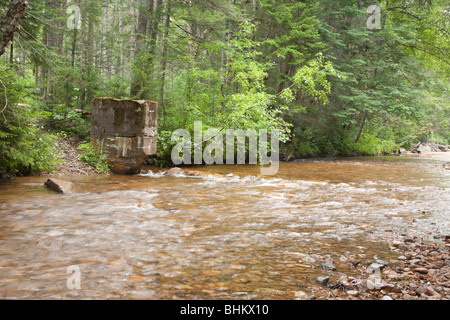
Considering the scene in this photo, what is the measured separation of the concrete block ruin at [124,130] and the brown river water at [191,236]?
2.18m

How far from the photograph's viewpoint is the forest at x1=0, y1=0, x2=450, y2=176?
7.98 metres

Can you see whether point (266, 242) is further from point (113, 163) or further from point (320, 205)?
point (113, 163)

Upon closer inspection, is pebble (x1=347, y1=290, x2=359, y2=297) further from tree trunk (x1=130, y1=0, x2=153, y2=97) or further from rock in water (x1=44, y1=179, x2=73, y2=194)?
tree trunk (x1=130, y1=0, x2=153, y2=97)

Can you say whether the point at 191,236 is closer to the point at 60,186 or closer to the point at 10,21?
the point at 60,186

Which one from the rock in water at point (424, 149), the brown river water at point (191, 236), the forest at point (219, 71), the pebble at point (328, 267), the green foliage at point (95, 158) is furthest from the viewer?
the rock in water at point (424, 149)

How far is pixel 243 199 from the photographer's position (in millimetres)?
6473

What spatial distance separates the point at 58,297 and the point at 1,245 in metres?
1.60

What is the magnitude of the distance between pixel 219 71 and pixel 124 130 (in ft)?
20.4

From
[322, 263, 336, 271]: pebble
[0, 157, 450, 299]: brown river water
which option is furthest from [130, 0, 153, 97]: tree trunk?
[322, 263, 336, 271]: pebble

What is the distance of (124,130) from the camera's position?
31.0 ft

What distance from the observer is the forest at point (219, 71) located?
7.98 meters

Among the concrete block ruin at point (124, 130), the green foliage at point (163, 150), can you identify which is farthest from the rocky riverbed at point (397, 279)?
the green foliage at point (163, 150)

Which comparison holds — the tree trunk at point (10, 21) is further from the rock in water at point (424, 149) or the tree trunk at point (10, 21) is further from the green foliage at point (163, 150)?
the rock in water at point (424, 149)

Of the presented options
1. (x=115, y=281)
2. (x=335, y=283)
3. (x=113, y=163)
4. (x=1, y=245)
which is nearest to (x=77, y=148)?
(x=113, y=163)
